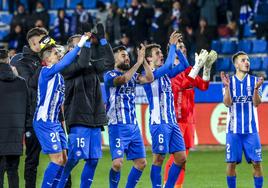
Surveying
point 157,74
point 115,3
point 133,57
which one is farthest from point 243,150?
point 115,3

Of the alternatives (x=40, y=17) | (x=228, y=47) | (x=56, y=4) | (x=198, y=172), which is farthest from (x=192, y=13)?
(x=198, y=172)

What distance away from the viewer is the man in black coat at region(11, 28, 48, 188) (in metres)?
12.0

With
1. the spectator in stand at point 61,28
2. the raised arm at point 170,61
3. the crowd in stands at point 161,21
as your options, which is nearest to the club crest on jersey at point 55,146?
the raised arm at point 170,61

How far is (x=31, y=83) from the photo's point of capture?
38.8 ft

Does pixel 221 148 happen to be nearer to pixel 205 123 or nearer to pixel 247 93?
pixel 205 123

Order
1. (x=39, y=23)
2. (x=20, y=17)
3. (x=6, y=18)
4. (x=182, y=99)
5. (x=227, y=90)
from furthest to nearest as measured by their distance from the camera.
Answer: (x=6, y=18), (x=20, y=17), (x=39, y=23), (x=182, y=99), (x=227, y=90)

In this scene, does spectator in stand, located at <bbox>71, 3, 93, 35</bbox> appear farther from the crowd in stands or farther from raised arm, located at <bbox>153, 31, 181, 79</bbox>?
raised arm, located at <bbox>153, 31, 181, 79</bbox>

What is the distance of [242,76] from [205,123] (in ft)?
24.5

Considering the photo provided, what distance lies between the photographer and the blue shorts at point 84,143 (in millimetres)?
11578

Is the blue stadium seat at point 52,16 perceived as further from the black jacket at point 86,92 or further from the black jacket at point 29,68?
the black jacket at point 86,92

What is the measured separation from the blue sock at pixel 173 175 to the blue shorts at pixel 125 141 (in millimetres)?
581

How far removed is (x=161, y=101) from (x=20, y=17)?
1404 cm

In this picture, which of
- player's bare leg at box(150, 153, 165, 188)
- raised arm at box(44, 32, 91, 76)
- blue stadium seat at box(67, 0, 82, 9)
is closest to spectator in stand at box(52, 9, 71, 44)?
blue stadium seat at box(67, 0, 82, 9)

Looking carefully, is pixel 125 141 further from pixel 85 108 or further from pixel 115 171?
pixel 85 108
